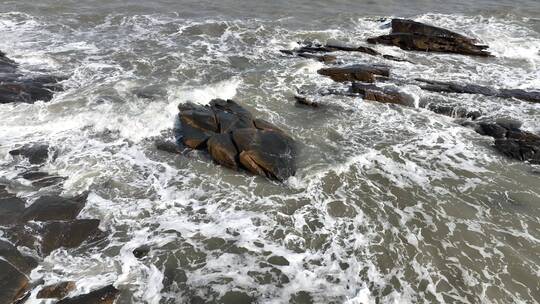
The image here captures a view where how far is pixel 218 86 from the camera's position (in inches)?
666

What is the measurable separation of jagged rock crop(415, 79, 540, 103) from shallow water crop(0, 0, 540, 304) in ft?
1.50

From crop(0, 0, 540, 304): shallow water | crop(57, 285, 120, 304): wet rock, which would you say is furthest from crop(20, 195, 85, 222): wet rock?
crop(57, 285, 120, 304): wet rock

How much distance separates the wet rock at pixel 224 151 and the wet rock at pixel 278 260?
3.47 meters

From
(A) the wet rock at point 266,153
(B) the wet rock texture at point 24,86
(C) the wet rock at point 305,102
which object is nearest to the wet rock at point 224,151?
(A) the wet rock at point 266,153

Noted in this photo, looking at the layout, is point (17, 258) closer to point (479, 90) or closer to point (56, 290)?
point (56, 290)

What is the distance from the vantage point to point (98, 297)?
7980mm

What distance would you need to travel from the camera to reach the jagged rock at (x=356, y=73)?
17422 mm

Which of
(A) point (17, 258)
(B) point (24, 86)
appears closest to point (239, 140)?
(A) point (17, 258)

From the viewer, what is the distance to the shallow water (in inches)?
346

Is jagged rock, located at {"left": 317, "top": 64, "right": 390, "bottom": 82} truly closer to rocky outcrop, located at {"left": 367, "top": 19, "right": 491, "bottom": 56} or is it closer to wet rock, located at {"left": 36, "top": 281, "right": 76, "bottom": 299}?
rocky outcrop, located at {"left": 367, "top": 19, "right": 491, "bottom": 56}

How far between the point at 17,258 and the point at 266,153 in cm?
656

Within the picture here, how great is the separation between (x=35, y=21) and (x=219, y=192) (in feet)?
62.9

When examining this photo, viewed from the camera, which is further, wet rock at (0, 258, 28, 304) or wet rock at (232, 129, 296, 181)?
wet rock at (232, 129, 296, 181)

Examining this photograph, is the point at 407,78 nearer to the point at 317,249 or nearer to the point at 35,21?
the point at 317,249
